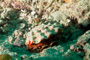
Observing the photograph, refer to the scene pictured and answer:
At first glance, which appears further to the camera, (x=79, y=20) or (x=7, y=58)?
(x=79, y=20)

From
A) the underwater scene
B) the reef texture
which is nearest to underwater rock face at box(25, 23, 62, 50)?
the underwater scene

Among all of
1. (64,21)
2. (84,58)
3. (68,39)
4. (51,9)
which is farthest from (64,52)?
(51,9)

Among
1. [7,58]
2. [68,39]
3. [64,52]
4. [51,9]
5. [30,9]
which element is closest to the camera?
[7,58]

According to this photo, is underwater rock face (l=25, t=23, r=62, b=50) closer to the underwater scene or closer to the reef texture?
the underwater scene

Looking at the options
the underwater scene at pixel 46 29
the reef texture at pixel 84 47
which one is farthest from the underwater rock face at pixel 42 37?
the reef texture at pixel 84 47

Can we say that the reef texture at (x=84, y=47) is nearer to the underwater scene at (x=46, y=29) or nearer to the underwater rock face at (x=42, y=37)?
the underwater scene at (x=46, y=29)

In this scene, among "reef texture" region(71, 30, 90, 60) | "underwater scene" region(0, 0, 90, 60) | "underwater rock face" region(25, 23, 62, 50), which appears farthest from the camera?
"underwater rock face" region(25, 23, 62, 50)

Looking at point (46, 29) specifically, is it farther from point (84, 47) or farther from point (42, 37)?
point (84, 47)

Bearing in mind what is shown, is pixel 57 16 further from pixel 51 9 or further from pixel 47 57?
pixel 47 57
